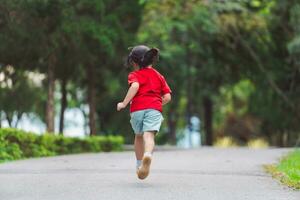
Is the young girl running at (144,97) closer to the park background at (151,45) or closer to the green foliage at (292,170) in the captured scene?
the green foliage at (292,170)

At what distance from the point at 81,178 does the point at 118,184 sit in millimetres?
903

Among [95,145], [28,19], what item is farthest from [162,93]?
[95,145]

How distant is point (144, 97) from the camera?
9.72 m

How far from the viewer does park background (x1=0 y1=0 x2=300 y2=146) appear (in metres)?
20.7

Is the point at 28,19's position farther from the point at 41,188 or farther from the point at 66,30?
the point at 41,188

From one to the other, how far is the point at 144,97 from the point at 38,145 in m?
8.73

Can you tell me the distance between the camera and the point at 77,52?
2261 cm

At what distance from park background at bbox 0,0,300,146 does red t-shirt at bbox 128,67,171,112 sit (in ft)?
31.5

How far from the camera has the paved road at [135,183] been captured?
822 centimetres

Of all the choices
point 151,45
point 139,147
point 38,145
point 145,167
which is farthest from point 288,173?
point 151,45

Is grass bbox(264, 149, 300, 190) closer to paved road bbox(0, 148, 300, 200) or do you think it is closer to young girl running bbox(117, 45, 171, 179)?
paved road bbox(0, 148, 300, 200)

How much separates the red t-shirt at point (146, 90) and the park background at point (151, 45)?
961 cm

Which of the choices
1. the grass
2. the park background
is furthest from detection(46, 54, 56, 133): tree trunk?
the grass

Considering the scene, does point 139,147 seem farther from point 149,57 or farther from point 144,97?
point 149,57
